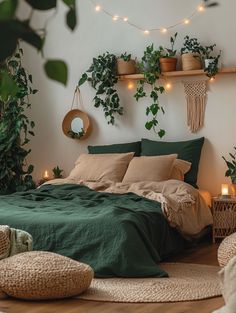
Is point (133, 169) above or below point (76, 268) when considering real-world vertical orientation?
above

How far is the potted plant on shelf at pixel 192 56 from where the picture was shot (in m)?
5.62

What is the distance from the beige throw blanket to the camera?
4.66m

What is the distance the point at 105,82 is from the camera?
6121mm

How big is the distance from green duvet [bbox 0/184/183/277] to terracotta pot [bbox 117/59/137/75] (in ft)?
5.55

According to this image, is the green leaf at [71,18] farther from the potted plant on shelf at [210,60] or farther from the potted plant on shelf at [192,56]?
the potted plant on shelf at [192,56]

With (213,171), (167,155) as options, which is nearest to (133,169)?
(167,155)

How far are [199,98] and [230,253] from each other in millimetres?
2216

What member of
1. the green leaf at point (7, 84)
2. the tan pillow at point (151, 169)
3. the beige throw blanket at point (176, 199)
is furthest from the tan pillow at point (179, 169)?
the green leaf at point (7, 84)

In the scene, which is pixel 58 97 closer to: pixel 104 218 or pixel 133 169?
pixel 133 169

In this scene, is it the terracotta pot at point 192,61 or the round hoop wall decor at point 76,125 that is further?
the round hoop wall decor at point 76,125

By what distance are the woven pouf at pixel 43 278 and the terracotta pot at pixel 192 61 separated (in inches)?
107

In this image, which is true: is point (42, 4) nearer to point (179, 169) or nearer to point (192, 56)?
point (179, 169)

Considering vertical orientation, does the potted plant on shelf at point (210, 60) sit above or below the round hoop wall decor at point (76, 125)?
above

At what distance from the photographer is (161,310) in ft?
10.9
